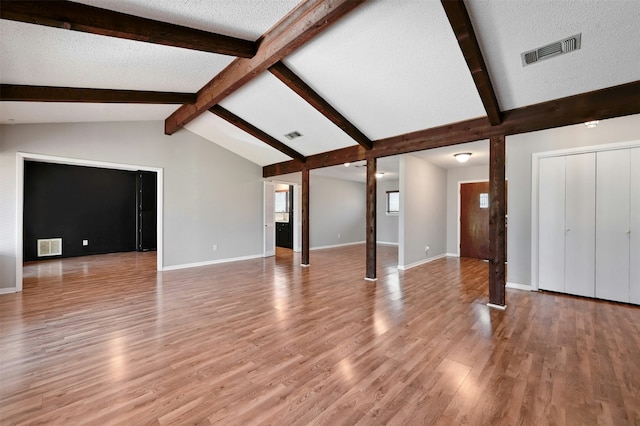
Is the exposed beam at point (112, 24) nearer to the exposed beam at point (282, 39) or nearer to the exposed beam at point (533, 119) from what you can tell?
the exposed beam at point (282, 39)

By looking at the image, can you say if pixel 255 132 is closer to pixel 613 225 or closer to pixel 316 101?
pixel 316 101

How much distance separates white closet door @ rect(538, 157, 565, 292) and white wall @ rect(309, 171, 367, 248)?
16.0 feet

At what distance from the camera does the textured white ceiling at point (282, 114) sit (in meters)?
3.94

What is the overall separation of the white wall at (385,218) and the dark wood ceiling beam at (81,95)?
284 inches

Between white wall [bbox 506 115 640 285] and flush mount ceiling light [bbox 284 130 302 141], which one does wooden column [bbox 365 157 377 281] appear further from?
white wall [bbox 506 115 640 285]

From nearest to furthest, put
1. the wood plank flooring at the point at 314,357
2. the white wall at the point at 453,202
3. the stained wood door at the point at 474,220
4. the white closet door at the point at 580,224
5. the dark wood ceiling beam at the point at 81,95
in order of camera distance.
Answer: the wood plank flooring at the point at 314,357, the dark wood ceiling beam at the point at 81,95, the white closet door at the point at 580,224, the stained wood door at the point at 474,220, the white wall at the point at 453,202

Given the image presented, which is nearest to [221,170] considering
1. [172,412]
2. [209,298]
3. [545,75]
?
[209,298]

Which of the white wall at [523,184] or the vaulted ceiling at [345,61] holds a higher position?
the vaulted ceiling at [345,61]

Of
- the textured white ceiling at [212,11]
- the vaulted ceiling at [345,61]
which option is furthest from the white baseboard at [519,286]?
the textured white ceiling at [212,11]

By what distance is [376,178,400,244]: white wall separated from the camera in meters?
9.70

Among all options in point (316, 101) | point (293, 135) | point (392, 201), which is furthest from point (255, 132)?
point (392, 201)

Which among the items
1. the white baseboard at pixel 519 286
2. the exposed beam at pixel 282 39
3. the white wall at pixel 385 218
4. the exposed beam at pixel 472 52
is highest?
the exposed beam at pixel 282 39

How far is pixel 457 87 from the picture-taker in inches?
122

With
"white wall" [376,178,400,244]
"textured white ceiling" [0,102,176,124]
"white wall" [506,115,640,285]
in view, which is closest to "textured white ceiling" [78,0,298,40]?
"textured white ceiling" [0,102,176,124]
